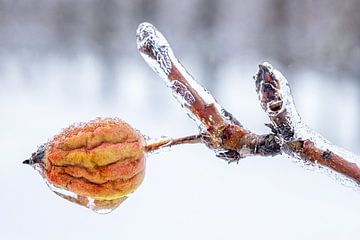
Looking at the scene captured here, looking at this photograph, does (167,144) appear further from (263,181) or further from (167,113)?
(167,113)

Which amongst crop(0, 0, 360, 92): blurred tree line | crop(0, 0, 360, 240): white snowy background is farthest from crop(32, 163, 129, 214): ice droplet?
crop(0, 0, 360, 92): blurred tree line

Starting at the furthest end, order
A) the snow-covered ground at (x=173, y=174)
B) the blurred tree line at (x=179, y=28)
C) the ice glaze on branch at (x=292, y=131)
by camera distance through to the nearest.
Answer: the blurred tree line at (x=179, y=28) < the snow-covered ground at (x=173, y=174) < the ice glaze on branch at (x=292, y=131)

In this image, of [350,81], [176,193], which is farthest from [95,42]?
[176,193]

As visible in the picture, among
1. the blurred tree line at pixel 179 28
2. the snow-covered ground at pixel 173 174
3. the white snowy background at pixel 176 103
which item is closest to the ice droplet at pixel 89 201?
the snow-covered ground at pixel 173 174

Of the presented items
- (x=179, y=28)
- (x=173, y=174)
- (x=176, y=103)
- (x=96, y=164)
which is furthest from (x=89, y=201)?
(x=179, y=28)

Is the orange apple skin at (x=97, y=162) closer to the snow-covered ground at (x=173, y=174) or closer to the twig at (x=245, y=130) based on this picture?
the twig at (x=245, y=130)

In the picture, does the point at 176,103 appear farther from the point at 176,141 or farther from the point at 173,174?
the point at 176,141

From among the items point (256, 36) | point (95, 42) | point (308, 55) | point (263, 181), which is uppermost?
point (95, 42)
